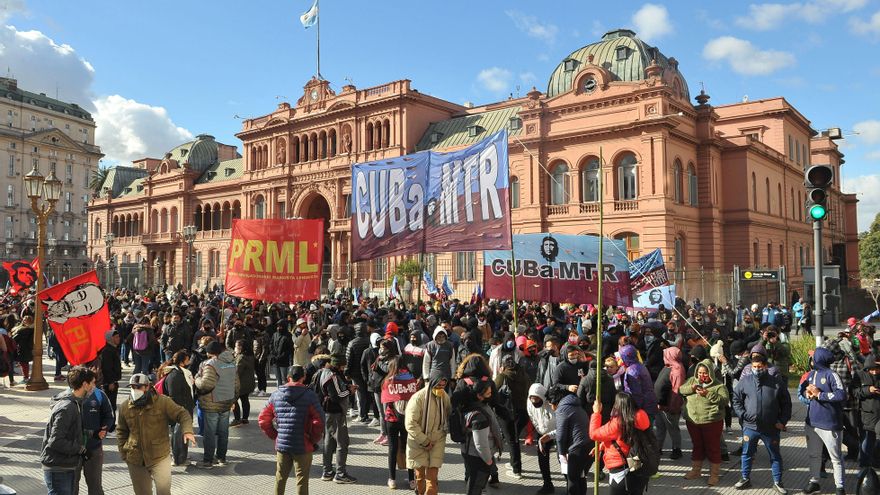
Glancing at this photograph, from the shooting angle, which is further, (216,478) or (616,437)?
(216,478)

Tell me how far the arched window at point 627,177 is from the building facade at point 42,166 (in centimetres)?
7701

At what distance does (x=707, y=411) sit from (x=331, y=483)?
4.88m

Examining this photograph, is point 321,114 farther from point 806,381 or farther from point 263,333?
point 806,381

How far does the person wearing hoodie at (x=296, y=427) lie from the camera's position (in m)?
6.84

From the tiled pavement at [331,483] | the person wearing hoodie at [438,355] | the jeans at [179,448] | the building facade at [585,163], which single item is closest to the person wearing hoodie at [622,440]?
the tiled pavement at [331,483]

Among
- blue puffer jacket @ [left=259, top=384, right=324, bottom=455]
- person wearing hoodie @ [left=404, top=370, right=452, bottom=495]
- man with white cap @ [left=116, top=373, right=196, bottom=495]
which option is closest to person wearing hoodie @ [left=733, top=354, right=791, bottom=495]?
person wearing hoodie @ [left=404, top=370, right=452, bottom=495]

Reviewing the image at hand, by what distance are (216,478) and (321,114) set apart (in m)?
41.0

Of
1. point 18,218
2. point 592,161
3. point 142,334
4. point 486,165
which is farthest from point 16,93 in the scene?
point 486,165

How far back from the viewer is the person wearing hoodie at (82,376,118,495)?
6.53m

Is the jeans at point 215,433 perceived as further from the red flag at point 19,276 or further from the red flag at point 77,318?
the red flag at point 19,276

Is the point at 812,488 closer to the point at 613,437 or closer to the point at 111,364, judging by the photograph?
the point at 613,437

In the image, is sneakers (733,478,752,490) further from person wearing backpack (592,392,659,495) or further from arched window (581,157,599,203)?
arched window (581,157,599,203)

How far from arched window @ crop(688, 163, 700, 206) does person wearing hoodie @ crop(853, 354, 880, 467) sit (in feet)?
93.5

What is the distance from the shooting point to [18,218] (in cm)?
8756
